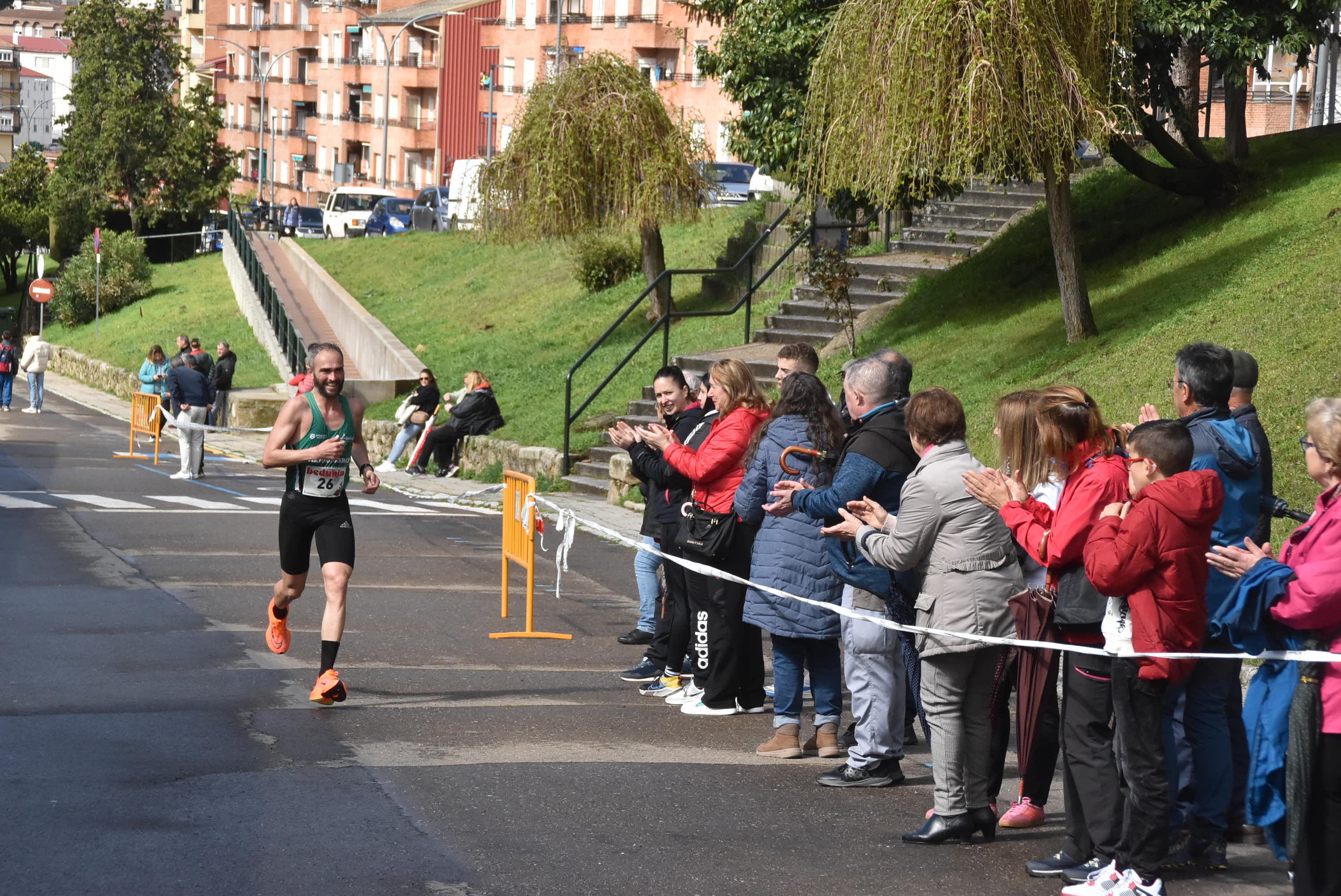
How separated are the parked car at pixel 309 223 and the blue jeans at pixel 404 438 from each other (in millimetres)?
40842

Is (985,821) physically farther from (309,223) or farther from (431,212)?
(309,223)

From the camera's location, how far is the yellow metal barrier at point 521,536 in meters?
10.7

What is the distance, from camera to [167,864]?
5.50 metres

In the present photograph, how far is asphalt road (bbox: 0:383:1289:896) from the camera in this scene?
18.4 ft

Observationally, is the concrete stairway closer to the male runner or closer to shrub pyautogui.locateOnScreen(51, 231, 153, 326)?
the male runner

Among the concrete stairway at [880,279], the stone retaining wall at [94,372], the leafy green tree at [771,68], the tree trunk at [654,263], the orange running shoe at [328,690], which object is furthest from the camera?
the stone retaining wall at [94,372]

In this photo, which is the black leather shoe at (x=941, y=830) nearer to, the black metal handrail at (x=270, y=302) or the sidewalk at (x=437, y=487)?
the sidewalk at (x=437, y=487)

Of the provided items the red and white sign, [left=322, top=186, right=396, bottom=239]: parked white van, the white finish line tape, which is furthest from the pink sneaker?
[left=322, top=186, right=396, bottom=239]: parked white van

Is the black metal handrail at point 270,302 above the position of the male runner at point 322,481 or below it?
above

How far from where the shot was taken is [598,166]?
26859 millimetres

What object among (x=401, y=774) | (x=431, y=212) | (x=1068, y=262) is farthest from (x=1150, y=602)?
(x=431, y=212)

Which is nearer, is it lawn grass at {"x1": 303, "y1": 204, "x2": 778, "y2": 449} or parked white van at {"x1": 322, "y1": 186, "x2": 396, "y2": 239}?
lawn grass at {"x1": 303, "y1": 204, "x2": 778, "y2": 449}

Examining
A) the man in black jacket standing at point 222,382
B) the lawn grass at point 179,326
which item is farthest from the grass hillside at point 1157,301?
the lawn grass at point 179,326

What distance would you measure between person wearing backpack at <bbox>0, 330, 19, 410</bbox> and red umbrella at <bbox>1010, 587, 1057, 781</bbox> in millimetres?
33119
